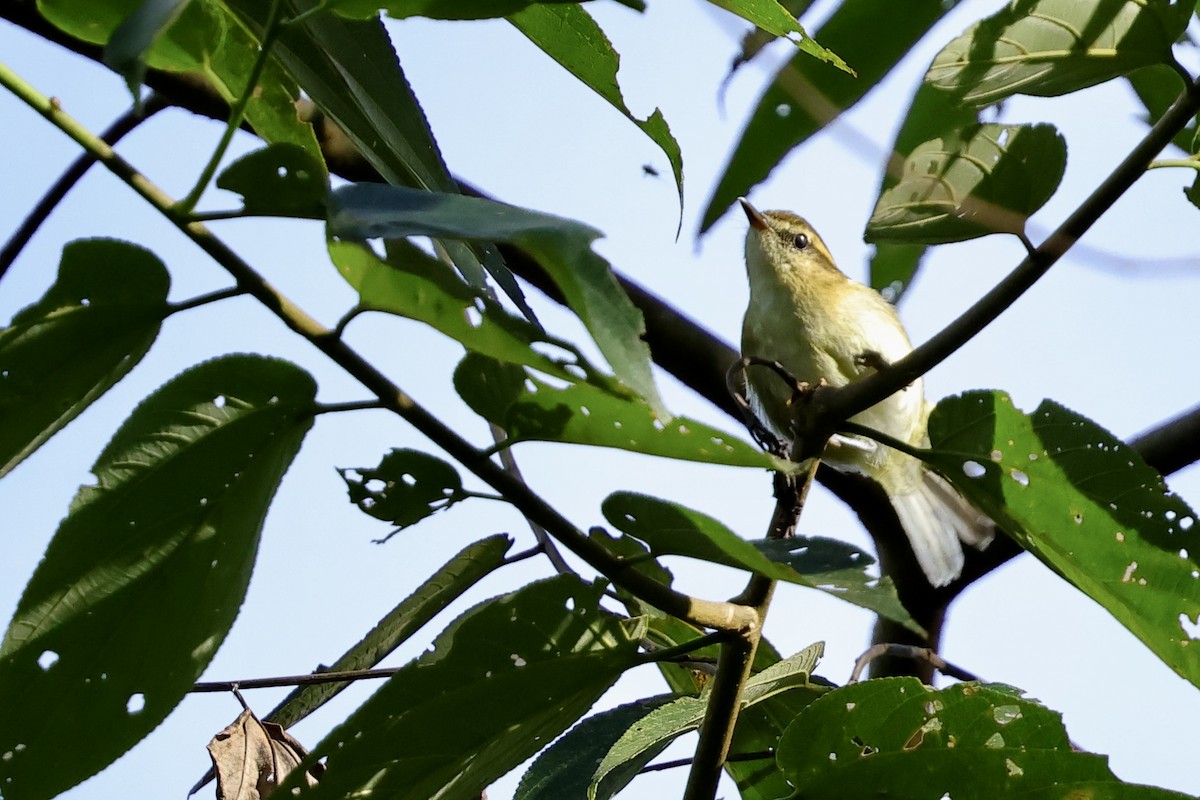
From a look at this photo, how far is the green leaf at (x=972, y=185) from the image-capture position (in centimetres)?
124

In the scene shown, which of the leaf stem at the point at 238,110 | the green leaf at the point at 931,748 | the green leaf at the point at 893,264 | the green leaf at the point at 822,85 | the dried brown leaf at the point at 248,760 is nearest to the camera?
the leaf stem at the point at 238,110

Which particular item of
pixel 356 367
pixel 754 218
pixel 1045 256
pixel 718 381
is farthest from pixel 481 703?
pixel 754 218

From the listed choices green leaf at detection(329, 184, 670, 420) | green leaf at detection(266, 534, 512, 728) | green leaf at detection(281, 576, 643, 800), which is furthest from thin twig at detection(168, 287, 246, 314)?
green leaf at detection(266, 534, 512, 728)

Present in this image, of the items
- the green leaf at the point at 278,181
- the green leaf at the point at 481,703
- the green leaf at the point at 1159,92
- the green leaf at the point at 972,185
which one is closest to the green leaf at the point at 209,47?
the green leaf at the point at 278,181

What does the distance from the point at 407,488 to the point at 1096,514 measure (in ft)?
2.23

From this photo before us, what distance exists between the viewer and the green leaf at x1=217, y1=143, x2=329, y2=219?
89 centimetres

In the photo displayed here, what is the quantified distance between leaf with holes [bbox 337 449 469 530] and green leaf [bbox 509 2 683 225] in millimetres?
351

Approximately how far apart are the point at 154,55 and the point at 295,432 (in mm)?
334

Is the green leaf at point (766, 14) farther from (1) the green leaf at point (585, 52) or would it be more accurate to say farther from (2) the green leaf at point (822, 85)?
(2) the green leaf at point (822, 85)

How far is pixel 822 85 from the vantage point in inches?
61.5

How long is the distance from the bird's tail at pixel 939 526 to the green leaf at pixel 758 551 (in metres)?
2.12

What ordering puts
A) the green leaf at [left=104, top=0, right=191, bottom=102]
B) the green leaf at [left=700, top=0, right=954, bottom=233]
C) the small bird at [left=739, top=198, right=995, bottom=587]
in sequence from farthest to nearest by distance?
the small bird at [left=739, top=198, right=995, bottom=587]
the green leaf at [left=700, top=0, right=954, bottom=233]
the green leaf at [left=104, top=0, right=191, bottom=102]

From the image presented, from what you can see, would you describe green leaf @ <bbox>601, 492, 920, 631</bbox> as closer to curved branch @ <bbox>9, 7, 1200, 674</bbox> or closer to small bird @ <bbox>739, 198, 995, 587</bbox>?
curved branch @ <bbox>9, 7, 1200, 674</bbox>

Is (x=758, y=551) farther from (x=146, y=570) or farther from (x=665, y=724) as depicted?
(x=146, y=570)
